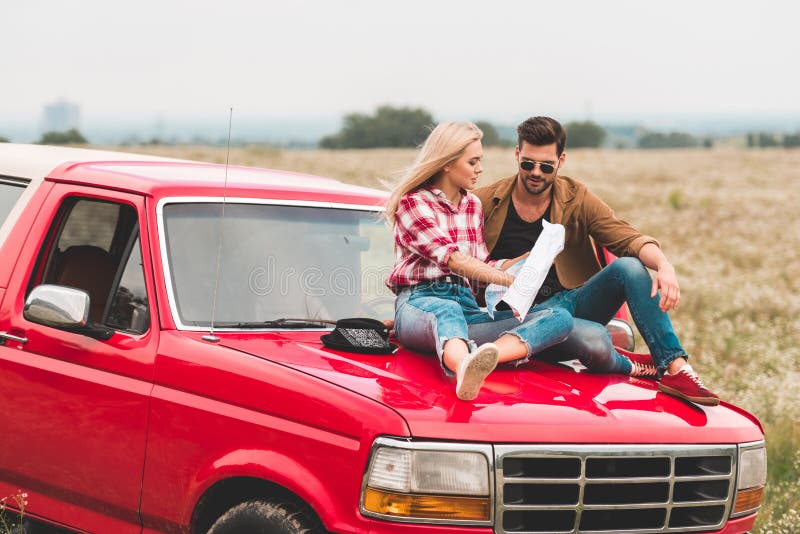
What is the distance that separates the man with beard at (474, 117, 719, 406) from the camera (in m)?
5.13

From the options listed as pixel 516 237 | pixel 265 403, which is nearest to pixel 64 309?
pixel 265 403

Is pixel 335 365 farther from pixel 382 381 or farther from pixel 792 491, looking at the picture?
pixel 792 491

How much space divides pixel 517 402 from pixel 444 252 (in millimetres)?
1068

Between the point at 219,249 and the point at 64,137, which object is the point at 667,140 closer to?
the point at 64,137

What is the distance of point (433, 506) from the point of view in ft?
12.9

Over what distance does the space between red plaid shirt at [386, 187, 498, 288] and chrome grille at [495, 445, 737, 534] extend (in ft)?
4.32

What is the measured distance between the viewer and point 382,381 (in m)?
4.28

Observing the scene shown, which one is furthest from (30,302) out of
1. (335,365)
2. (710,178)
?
(710,178)

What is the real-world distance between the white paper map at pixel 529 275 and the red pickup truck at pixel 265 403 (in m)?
0.27

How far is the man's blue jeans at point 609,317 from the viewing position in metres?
5.09

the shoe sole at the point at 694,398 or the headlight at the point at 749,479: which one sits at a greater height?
the shoe sole at the point at 694,398

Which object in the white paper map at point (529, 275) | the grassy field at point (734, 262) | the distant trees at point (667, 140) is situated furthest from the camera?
the distant trees at point (667, 140)

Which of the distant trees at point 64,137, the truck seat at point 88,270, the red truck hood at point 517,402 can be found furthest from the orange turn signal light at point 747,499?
the distant trees at point 64,137

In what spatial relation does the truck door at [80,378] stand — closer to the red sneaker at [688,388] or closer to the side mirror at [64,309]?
the side mirror at [64,309]
